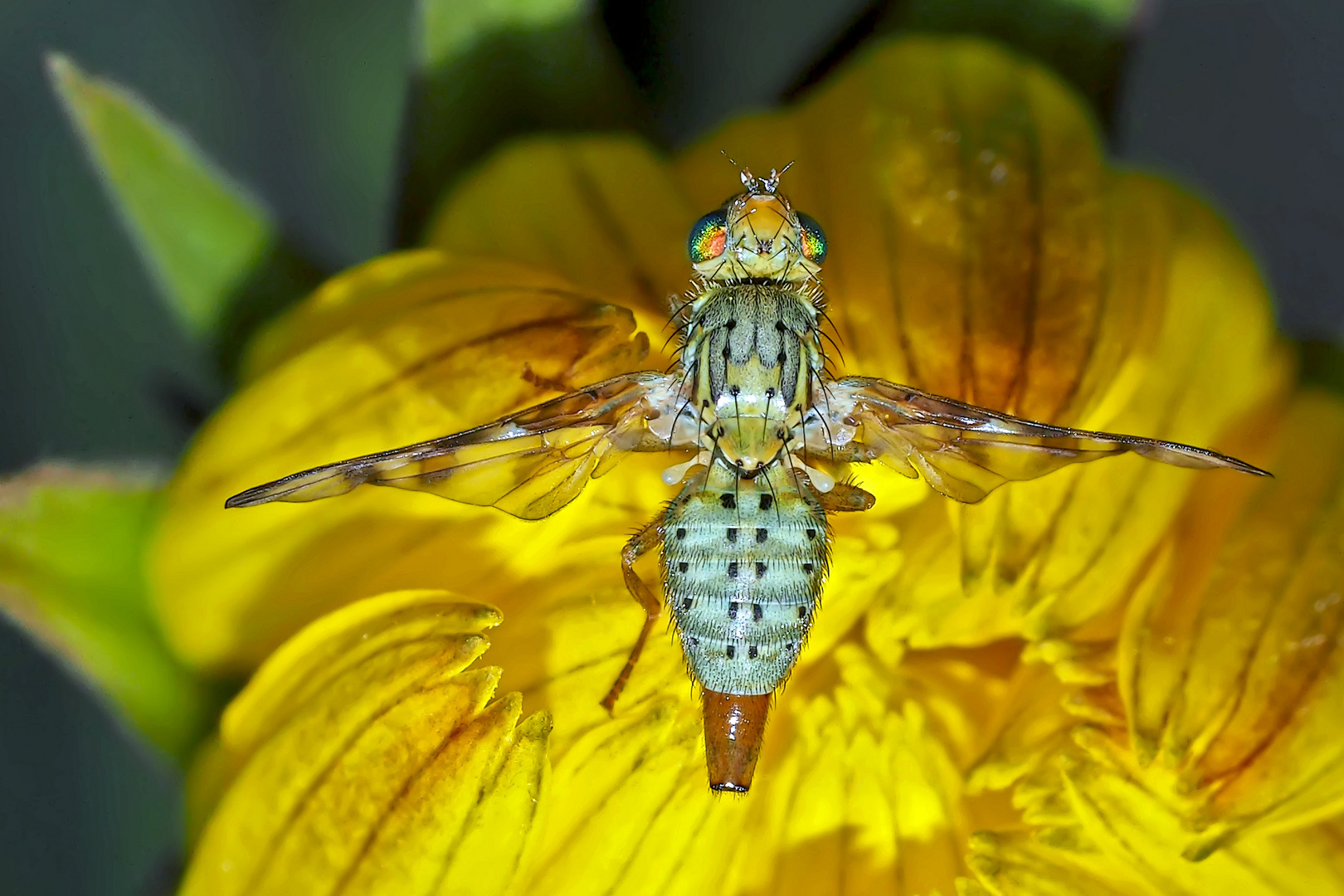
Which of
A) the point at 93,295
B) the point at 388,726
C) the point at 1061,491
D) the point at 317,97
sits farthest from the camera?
the point at 317,97

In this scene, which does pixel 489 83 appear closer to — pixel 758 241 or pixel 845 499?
pixel 758 241

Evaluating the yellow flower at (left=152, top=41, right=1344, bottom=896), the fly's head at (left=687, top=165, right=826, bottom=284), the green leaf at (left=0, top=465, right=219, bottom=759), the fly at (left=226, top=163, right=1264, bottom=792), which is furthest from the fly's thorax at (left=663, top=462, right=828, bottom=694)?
the green leaf at (left=0, top=465, right=219, bottom=759)

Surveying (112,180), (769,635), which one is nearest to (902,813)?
(769,635)

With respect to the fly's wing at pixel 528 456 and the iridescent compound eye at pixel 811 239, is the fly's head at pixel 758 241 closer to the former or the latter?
the iridescent compound eye at pixel 811 239

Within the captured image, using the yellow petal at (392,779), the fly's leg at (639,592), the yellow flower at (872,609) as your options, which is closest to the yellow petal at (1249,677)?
the yellow flower at (872,609)

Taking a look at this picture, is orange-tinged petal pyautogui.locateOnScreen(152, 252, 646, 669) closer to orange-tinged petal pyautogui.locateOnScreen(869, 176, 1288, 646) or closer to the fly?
the fly

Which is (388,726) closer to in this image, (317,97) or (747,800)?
(747,800)

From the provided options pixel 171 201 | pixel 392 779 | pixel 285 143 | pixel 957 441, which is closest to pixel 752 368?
pixel 957 441

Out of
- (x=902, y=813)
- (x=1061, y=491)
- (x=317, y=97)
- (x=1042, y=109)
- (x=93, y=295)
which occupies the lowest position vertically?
(x=902, y=813)
